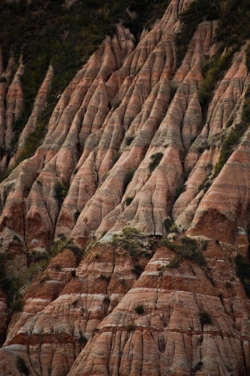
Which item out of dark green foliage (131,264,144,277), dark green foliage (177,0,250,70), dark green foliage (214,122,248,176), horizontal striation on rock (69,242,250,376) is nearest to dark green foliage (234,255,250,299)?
horizontal striation on rock (69,242,250,376)

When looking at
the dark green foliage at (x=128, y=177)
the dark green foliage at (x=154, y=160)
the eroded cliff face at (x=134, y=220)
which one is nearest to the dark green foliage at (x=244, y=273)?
the eroded cliff face at (x=134, y=220)

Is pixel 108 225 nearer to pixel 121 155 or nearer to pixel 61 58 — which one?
pixel 121 155

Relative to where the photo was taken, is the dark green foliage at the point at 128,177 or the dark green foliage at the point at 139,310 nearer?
the dark green foliage at the point at 139,310

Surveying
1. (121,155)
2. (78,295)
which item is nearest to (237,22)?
(121,155)

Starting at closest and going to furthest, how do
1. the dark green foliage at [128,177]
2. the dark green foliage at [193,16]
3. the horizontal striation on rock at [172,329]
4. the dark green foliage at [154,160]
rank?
the horizontal striation on rock at [172,329] → the dark green foliage at [154,160] → the dark green foliage at [128,177] → the dark green foliage at [193,16]

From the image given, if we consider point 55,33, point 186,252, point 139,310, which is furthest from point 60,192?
point 55,33

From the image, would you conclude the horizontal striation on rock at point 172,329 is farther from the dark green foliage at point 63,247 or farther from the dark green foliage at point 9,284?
the dark green foliage at point 9,284

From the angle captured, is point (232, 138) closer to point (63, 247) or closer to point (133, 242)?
point (133, 242)
